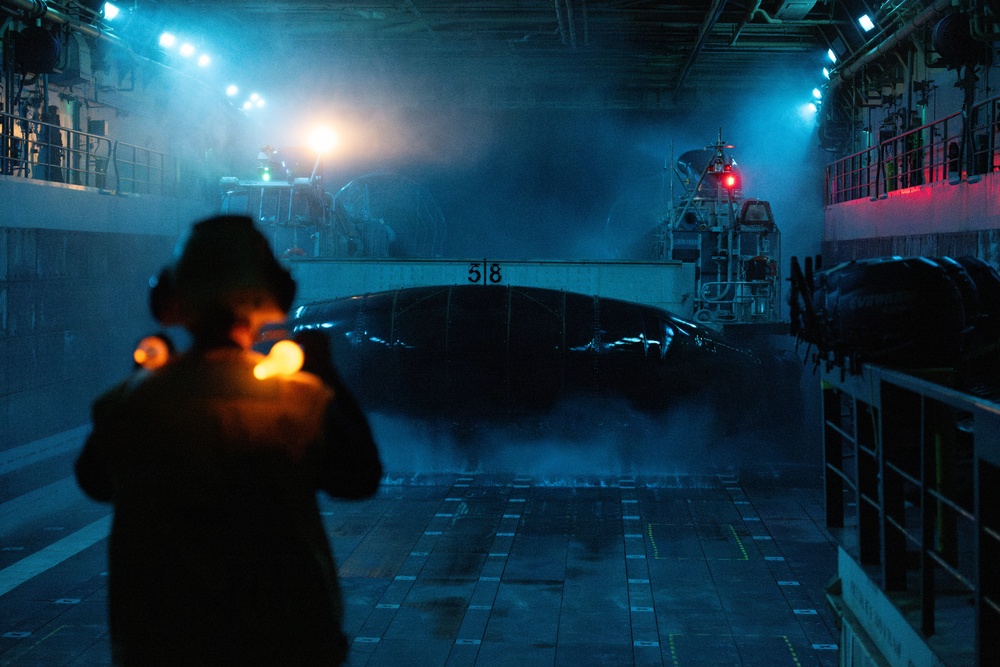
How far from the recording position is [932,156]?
16094 mm

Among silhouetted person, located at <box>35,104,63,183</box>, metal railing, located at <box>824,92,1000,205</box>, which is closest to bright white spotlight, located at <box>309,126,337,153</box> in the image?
silhouetted person, located at <box>35,104,63,183</box>

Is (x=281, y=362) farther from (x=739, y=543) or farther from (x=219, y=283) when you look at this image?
(x=739, y=543)

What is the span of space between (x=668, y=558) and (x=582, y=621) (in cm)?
180

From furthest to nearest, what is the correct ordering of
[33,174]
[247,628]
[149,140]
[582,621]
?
[149,140]
[33,174]
[582,621]
[247,628]

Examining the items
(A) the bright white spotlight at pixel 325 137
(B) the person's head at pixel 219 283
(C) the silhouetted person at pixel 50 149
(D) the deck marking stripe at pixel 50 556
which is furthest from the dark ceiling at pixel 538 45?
(B) the person's head at pixel 219 283

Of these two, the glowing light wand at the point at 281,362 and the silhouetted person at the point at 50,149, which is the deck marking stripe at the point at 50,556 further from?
the silhouetted person at the point at 50,149

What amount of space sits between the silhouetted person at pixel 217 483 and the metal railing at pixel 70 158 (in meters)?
12.5

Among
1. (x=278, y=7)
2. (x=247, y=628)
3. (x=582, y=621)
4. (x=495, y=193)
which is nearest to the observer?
(x=247, y=628)

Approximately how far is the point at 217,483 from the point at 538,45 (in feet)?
76.2

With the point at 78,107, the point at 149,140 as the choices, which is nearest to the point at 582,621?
the point at 78,107

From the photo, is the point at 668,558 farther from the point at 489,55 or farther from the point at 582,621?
the point at 489,55

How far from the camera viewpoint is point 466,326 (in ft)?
41.1

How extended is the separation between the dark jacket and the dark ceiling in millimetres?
17945

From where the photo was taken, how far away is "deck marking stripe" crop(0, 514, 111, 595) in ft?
25.1
